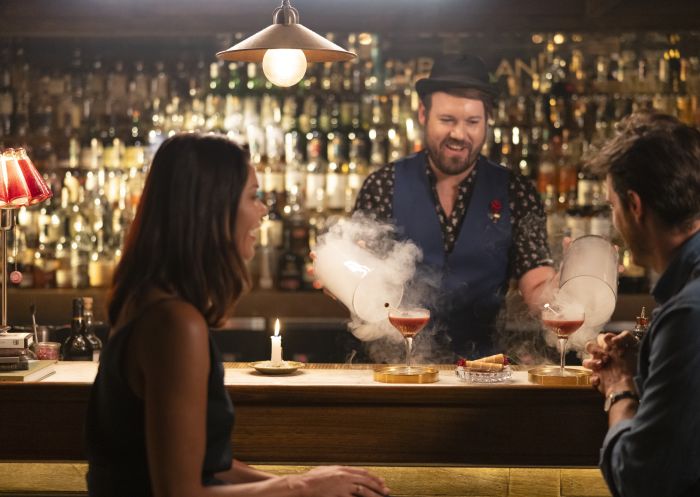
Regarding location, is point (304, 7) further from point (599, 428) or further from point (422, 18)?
point (599, 428)

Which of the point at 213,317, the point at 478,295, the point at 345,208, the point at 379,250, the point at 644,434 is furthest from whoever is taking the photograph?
the point at 345,208

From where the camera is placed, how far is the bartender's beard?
3.96 meters

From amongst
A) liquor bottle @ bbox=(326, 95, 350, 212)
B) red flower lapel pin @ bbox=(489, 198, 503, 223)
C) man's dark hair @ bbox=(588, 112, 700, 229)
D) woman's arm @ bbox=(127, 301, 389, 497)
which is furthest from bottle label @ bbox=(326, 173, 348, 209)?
woman's arm @ bbox=(127, 301, 389, 497)

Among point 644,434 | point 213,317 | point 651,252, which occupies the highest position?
point 651,252

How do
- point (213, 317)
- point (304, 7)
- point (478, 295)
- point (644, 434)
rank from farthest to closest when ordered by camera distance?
1. point (304, 7)
2. point (478, 295)
3. point (213, 317)
4. point (644, 434)

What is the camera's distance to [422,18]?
5344mm

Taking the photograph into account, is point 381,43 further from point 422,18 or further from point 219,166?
point 219,166

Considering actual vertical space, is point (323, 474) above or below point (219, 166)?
below

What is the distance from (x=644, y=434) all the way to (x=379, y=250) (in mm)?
2137

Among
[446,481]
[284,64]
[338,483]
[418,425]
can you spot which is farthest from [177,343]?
[284,64]

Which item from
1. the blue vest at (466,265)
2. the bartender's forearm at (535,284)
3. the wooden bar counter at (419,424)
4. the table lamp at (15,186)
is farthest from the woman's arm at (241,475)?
the blue vest at (466,265)

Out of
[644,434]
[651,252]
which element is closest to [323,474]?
[644,434]

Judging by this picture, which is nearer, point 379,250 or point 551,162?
point 379,250

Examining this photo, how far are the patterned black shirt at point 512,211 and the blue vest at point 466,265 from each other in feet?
0.09
